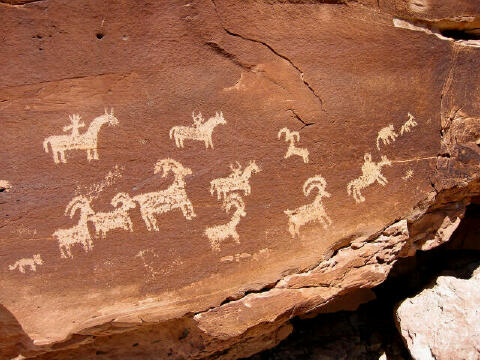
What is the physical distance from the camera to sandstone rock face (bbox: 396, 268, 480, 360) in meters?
2.13

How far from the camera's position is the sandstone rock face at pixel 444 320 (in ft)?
6.99

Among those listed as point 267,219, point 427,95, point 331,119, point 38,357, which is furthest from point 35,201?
point 427,95

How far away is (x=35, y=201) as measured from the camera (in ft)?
6.02

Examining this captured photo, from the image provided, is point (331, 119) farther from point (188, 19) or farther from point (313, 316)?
point (313, 316)

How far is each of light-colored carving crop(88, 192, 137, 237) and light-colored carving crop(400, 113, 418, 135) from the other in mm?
1339

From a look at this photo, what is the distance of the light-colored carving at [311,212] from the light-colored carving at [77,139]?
2.99ft

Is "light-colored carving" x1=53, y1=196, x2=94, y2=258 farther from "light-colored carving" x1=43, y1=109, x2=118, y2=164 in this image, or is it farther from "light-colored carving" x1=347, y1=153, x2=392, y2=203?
"light-colored carving" x1=347, y1=153, x2=392, y2=203

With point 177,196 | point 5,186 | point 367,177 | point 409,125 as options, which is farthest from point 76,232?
point 409,125

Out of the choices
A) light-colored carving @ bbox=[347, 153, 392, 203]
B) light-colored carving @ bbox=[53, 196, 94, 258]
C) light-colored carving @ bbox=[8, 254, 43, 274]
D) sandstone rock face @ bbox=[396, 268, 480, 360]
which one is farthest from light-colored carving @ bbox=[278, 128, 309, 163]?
light-colored carving @ bbox=[8, 254, 43, 274]

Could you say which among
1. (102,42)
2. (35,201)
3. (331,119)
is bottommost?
(35,201)

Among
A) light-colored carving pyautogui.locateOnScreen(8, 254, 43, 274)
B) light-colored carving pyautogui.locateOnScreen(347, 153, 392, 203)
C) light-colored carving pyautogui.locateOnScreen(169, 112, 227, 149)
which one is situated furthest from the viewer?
light-colored carving pyautogui.locateOnScreen(347, 153, 392, 203)

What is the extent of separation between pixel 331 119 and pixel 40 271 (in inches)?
58.1

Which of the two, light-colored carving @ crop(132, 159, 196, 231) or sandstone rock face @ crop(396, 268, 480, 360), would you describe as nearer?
light-colored carving @ crop(132, 159, 196, 231)

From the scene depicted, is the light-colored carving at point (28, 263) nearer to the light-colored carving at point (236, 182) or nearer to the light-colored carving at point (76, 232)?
the light-colored carving at point (76, 232)
